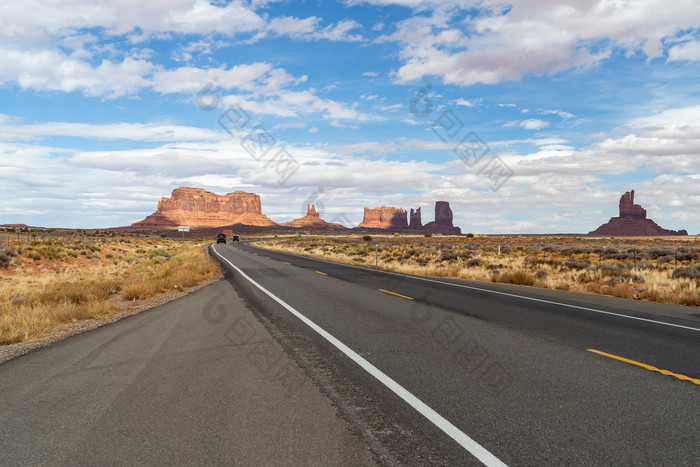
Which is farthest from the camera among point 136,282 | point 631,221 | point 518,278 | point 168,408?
point 631,221

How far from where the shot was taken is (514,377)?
17.3 ft

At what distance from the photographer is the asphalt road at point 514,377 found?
140 inches

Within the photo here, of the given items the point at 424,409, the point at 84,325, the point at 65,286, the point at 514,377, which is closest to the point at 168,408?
the point at 424,409

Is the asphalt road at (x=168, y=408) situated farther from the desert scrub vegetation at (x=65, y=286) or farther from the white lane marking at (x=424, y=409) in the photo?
the desert scrub vegetation at (x=65, y=286)

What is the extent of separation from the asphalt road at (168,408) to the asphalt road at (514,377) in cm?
37

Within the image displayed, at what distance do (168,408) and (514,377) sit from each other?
387 centimetres

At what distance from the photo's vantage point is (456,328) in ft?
27.2

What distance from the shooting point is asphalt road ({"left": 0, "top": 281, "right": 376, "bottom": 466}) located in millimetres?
3551

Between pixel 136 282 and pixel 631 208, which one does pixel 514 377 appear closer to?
pixel 136 282

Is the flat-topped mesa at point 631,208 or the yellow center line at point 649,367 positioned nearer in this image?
the yellow center line at point 649,367

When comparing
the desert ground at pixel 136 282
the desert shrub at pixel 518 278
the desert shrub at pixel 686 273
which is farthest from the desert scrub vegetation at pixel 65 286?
the desert shrub at pixel 686 273

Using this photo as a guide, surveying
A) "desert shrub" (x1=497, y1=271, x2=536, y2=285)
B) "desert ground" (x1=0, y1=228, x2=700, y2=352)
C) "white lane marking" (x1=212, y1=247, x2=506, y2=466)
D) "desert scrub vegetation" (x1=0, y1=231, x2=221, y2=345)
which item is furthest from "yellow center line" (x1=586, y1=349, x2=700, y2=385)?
"desert shrub" (x1=497, y1=271, x2=536, y2=285)

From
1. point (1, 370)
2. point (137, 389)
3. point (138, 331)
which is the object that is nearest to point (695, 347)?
point (137, 389)

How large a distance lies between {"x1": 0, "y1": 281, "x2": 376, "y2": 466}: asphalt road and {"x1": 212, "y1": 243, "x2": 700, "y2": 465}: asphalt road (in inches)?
14.5
